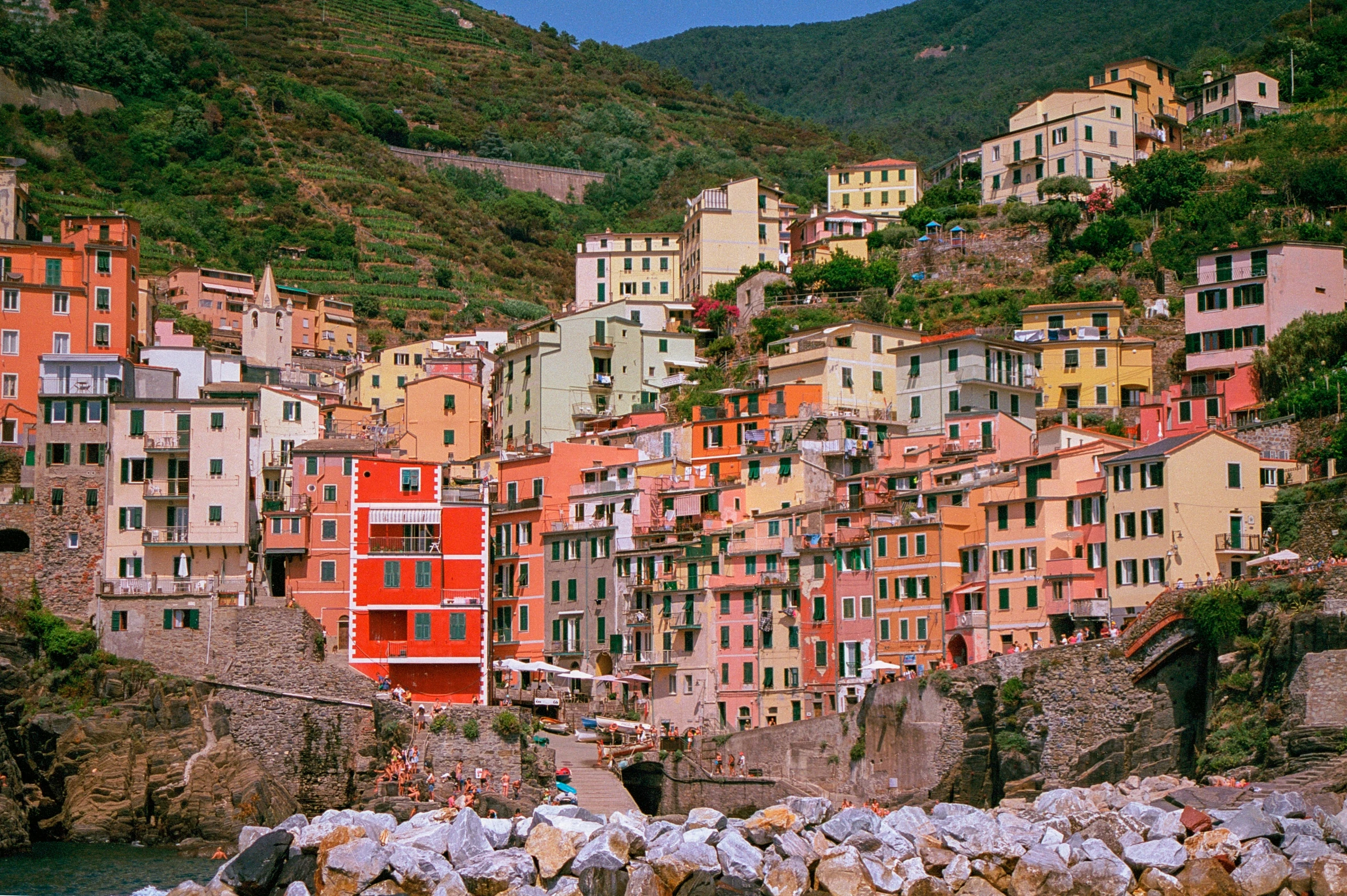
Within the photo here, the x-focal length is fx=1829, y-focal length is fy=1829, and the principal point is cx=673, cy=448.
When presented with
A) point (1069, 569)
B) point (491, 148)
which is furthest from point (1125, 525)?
point (491, 148)

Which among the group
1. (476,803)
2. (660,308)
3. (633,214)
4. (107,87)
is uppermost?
(107,87)

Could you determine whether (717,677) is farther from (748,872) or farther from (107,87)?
(107,87)

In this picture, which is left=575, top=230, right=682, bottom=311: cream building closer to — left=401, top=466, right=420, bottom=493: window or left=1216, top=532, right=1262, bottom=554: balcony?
left=401, top=466, right=420, bottom=493: window

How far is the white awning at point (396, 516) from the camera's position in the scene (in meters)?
70.3

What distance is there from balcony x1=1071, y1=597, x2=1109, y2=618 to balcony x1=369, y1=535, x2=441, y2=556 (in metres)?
24.7

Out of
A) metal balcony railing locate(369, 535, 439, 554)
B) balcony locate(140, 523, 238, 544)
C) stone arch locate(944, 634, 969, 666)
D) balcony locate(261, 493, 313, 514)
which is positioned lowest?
stone arch locate(944, 634, 969, 666)

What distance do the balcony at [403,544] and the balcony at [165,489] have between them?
7.22 metres

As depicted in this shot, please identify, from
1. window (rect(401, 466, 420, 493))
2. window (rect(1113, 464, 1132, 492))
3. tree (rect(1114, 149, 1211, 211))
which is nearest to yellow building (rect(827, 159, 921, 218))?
tree (rect(1114, 149, 1211, 211))

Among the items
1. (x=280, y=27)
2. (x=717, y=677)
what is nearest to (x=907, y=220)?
(x=717, y=677)

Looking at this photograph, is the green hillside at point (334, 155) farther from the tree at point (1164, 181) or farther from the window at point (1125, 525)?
the window at point (1125, 525)

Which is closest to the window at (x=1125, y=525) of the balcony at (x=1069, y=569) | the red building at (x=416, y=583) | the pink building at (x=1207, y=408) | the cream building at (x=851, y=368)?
the balcony at (x=1069, y=569)

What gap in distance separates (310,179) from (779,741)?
98.3 metres

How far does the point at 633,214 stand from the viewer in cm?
15938

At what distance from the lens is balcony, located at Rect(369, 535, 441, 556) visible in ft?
230
